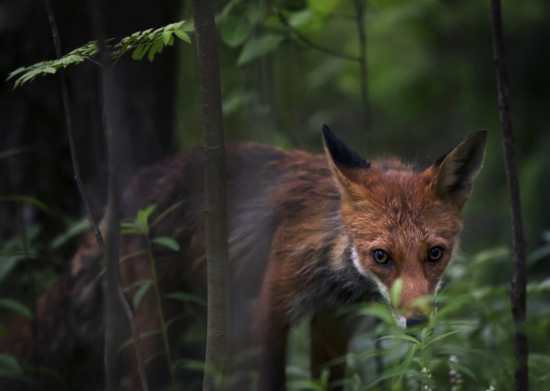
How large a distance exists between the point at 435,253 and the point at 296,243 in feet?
4.47

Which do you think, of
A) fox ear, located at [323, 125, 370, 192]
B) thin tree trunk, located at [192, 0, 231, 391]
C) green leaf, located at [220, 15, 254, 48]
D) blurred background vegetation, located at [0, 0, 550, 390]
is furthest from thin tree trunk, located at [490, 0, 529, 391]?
green leaf, located at [220, 15, 254, 48]

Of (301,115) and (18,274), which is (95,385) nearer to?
(18,274)

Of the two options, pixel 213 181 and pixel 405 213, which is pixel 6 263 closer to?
pixel 213 181

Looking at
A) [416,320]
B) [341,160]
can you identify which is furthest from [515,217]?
[341,160]

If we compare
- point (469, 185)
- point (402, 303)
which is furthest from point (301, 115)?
point (402, 303)

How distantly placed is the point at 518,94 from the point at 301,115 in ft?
12.6

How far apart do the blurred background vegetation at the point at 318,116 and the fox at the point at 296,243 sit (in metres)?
0.44

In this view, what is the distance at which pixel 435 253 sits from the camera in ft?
17.6

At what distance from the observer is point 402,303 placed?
4902 mm

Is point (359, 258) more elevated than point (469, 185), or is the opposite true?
point (469, 185)

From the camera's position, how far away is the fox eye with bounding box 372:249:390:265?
5.32m

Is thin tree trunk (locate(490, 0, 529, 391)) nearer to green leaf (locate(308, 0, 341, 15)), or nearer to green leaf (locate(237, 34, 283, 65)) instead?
green leaf (locate(237, 34, 283, 65))

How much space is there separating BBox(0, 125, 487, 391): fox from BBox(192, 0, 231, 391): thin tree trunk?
119 centimetres

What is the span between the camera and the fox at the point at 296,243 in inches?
215
